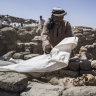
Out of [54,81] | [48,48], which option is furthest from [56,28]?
[54,81]

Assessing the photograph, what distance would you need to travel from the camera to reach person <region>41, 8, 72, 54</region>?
5809 mm

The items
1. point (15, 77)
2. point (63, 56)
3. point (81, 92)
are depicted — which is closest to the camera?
point (81, 92)

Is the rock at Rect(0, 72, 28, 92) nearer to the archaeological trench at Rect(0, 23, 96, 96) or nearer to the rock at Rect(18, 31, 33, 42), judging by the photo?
the archaeological trench at Rect(0, 23, 96, 96)

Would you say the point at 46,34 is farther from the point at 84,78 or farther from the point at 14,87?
the point at 14,87

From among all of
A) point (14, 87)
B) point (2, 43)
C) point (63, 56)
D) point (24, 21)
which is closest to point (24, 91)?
point (14, 87)

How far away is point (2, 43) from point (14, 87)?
222 inches

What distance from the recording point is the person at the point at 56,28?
5809 millimetres

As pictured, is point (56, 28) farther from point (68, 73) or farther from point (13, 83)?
point (13, 83)

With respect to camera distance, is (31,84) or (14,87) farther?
(31,84)

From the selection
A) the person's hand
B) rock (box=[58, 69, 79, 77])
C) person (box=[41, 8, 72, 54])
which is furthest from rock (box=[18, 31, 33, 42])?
rock (box=[58, 69, 79, 77])

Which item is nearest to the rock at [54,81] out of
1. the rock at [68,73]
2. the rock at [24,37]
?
the rock at [68,73]

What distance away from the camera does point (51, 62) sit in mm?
4910

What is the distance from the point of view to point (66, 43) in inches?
200

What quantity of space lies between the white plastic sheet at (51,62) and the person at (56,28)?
70 centimetres
